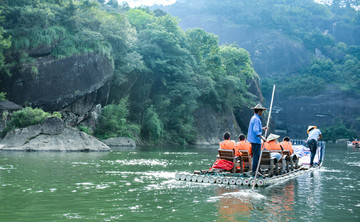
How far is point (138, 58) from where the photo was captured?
41875 mm

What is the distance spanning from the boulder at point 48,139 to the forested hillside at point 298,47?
Result: 6569 centimetres

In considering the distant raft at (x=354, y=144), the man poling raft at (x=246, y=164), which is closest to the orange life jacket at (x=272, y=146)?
the man poling raft at (x=246, y=164)

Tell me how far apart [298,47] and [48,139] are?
95.7 metres

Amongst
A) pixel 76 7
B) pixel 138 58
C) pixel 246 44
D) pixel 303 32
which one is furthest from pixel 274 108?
pixel 76 7

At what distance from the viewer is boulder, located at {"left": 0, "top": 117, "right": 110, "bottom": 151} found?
1048 inches

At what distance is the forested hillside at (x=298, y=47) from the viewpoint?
8694 cm

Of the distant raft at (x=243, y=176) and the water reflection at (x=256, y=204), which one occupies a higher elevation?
the distant raft at (x=243, y=176)

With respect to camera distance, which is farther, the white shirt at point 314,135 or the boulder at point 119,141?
the boulder at point 119,141

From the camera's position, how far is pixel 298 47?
11112 centimetres

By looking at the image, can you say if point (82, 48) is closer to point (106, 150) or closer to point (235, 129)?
point (106, 150)

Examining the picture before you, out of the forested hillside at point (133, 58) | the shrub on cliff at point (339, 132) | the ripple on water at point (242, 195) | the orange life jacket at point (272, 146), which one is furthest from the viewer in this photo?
the shrub on cliff at point (339, 132)

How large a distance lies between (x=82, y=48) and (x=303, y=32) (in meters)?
94.4

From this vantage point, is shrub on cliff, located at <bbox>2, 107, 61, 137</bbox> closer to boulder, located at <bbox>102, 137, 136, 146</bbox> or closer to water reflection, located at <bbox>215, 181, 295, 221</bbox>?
boulder, located at <bbox>102, 137, 136, 146</bbox>

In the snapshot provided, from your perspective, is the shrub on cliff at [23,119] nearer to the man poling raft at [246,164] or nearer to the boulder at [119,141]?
the boulder at [119,141]
